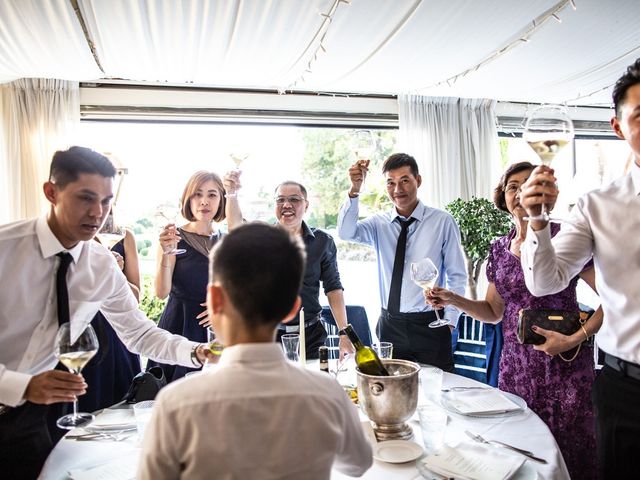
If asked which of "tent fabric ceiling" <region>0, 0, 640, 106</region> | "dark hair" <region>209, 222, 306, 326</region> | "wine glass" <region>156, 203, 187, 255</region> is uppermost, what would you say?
"tent fabric ceiling" <region>0, 0, 640, 106</region>

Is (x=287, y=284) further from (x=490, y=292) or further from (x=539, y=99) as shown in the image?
(x=539, y=99)

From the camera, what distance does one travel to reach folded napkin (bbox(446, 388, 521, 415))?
1633mm

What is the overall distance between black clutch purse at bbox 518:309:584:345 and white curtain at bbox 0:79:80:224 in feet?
12.5

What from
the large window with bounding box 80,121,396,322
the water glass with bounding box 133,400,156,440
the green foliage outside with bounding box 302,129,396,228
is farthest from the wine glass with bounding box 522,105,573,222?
the green foliage outside with bounding box 302,129,396,228

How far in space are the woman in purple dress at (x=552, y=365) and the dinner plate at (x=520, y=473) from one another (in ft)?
2.55

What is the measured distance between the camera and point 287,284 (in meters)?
0.92

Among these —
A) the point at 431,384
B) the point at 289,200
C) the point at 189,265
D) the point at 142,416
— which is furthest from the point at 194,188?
the point at 431,384

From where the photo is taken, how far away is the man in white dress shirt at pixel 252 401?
0.82 m

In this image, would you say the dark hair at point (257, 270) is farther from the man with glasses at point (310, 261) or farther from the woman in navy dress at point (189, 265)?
the woman in navy dress at point (189, 265)

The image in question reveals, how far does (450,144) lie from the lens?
195 inches

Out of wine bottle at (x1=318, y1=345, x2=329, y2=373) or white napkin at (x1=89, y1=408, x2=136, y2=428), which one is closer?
white napkin at (x1=89, y1=408, x2=136, y2=428)

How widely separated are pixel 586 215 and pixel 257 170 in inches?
131

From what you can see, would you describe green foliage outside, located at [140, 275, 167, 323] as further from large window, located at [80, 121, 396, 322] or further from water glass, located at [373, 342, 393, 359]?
water glass, located at [373, 342, 393, 359]

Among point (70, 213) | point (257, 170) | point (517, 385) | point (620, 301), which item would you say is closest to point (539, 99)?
point (257, 170)
